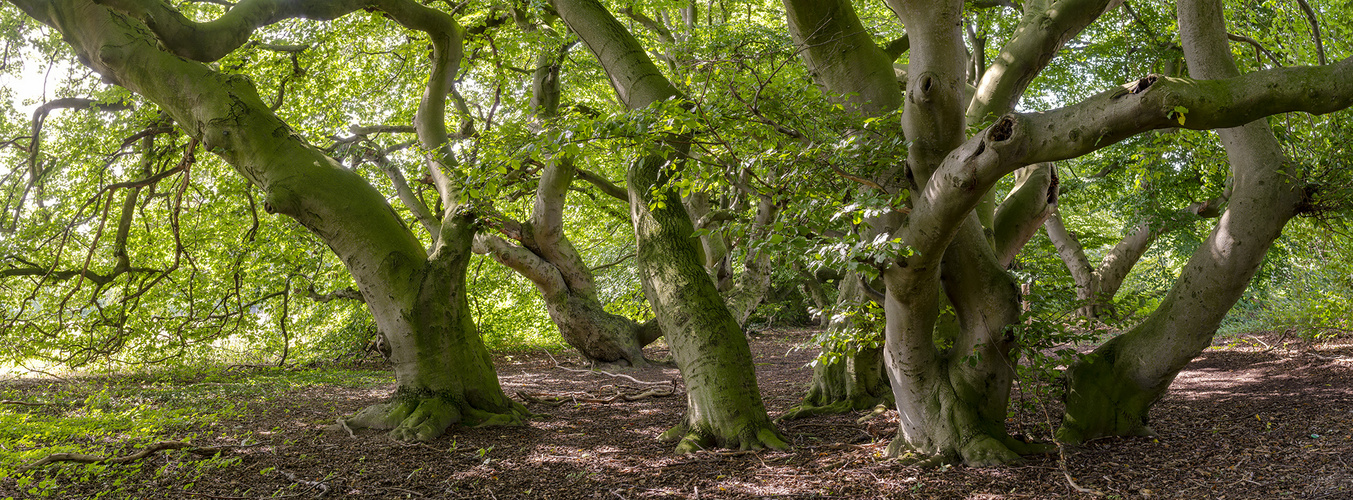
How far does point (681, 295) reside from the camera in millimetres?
5406

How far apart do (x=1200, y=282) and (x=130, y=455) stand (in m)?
6.69

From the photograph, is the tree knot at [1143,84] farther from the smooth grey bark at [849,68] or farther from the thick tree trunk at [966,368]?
the thick tree trunk at [966,368]

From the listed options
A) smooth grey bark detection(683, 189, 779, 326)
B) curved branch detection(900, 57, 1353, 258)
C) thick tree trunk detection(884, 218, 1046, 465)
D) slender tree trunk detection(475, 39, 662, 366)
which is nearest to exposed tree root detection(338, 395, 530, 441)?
smooth grey bark detection(683, 189, 779, 326)

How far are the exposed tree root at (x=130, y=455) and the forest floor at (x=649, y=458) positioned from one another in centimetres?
5

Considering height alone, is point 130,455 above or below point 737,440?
above

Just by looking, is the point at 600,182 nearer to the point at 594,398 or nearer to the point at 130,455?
the point at 594,398

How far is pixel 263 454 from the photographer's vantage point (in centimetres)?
502

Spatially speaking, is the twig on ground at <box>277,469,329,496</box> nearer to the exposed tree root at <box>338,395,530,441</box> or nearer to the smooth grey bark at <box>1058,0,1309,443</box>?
the exposed tree root at <box>338,395,530,441</box>

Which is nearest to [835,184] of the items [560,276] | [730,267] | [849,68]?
[849,68]

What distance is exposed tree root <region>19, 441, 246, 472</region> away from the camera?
13.6 feet

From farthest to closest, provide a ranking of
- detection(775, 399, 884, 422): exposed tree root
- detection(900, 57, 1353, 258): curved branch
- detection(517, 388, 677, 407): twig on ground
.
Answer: detection(517, 388, 677, 407): twig on ground, detection(775, 399, 884, 422): exposed tree root, detection(900, 57, 1353, 258): curved branch

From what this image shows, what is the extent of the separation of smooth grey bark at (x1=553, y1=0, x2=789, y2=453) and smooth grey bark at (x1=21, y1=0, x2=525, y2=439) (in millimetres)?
1788

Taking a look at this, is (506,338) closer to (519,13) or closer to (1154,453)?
(519,13)

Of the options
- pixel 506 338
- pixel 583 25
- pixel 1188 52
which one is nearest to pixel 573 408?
pixel 583 25
